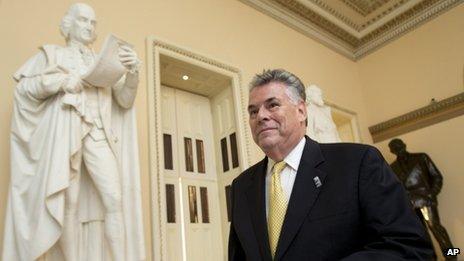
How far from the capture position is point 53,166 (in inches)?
92.1

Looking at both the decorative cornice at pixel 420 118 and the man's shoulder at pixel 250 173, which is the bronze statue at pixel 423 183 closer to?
the decorative cornice at pixel 420 118

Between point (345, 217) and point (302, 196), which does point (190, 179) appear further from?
point (345, 217)

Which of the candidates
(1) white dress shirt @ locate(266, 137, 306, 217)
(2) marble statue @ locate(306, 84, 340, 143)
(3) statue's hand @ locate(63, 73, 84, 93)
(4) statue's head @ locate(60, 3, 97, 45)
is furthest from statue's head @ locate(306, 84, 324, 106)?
(1) white dress shirt @ locate(266, 137, 306, 217)

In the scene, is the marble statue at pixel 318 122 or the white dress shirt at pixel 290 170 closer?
the white dress shirt at pixel 290 170

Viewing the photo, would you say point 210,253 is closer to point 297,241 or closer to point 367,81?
point 297,241

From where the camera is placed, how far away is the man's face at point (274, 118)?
5.33 ft

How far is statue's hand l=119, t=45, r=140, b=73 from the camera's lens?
2754 millimetres

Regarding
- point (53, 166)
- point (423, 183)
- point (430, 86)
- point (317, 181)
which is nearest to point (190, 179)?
point (53, 166)

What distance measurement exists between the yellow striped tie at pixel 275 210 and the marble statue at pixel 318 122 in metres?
3.55

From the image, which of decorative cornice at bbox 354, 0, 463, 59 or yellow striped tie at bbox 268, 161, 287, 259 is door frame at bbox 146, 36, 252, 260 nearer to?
yellow striped tie at bbox 268, 161, 287, 259

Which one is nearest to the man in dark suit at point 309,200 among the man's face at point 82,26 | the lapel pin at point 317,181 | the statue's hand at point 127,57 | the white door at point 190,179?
the lapel pin at point 317,181

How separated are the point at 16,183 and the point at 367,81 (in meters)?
6.78

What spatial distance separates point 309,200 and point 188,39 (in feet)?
12.4

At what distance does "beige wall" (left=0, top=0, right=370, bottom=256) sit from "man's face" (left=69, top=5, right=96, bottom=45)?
85 centimetres
